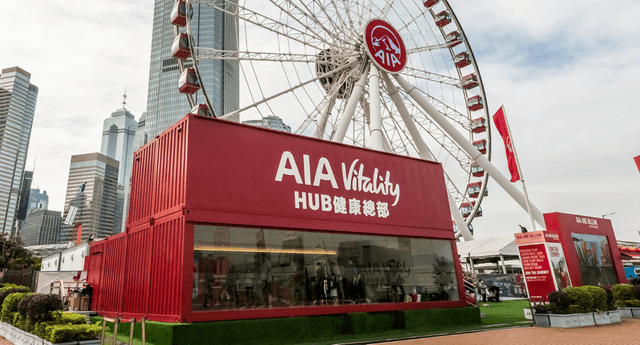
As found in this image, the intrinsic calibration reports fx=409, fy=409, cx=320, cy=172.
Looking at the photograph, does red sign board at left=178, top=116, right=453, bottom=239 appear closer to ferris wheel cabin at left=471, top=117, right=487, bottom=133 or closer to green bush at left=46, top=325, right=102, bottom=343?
green bush at left=46, top=325, right=102, bottom=343

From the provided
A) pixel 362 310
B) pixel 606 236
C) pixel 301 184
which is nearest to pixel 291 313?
pixel 362 310

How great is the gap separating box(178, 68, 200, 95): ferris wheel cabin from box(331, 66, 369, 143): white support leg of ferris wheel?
6.47 meters

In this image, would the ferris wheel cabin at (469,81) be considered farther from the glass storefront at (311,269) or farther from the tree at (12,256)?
the tree at (12,256)

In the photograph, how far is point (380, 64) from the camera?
1980 centimetres

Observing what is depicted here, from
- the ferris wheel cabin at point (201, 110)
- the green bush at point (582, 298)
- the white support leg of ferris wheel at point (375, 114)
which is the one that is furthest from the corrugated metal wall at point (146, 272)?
the green bush at point (582, 298)

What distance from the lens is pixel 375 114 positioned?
59.6ft

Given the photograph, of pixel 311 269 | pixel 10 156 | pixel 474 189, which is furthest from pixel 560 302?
pixel 10 156

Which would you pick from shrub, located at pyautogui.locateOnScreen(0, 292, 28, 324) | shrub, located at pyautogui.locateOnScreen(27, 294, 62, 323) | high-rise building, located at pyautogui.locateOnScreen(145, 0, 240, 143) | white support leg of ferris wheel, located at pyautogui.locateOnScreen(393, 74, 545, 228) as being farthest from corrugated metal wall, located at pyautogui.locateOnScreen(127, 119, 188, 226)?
high-rise building, located at pyautogui.locateOnScreen(145, 0, 240, 143)

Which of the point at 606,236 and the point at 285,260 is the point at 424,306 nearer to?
the point at 285,260

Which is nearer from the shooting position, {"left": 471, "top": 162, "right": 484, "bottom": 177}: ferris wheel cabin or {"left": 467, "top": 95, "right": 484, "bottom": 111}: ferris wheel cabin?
{"left": 467, "top": 95, "right": 484, "bottom": 111}: ferris wheel cabin

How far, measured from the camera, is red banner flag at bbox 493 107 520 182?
16047 millimetres

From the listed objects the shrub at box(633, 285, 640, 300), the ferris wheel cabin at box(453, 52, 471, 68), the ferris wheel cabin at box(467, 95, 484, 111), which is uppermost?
the ferris wheel cabin at box(453, 52, 471, 68)

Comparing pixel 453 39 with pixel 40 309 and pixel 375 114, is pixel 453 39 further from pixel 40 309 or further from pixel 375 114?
pixel 40 309

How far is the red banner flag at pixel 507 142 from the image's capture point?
52.6ft
